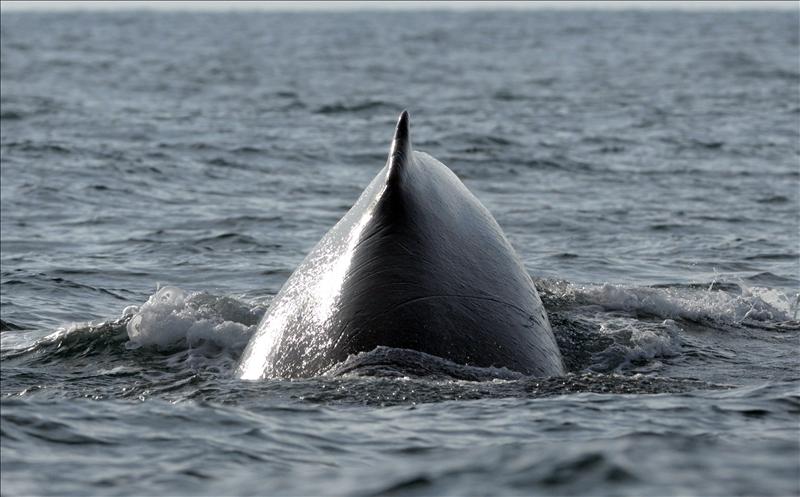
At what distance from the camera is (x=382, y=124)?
104 ft

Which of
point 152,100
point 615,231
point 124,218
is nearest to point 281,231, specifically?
point 124,218

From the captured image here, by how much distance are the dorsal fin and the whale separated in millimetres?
10

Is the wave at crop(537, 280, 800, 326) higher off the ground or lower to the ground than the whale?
lower

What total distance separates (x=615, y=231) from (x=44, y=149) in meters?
12.2

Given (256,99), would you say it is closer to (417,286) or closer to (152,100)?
(152,100)

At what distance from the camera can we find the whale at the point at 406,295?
787 cm

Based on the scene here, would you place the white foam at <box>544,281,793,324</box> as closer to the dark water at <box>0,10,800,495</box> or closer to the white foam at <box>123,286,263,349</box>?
the dark water at <box>0,10,800,495</box>

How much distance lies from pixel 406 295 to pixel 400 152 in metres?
1.21

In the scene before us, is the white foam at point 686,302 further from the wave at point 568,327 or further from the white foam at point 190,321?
the white foam at point 190,321

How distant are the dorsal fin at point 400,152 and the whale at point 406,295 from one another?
0.4 inches

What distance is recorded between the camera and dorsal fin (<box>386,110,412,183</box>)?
28.0ft

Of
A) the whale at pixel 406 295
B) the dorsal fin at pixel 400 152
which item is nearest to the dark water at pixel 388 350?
the whale at pixel 406 295

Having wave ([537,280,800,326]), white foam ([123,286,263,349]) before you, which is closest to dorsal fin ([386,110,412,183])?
white foam ([123,286,263,349])

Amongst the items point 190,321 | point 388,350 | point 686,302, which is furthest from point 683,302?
point 388,350
